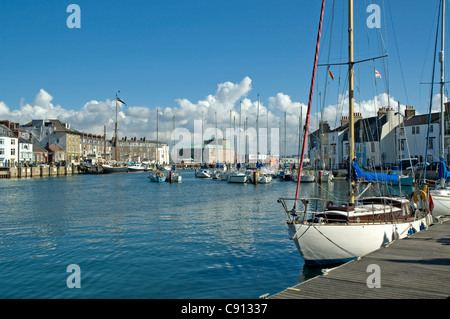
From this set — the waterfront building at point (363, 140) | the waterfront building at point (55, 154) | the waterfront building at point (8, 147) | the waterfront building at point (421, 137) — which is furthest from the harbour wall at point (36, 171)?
the waterfront building at point (421, 137)

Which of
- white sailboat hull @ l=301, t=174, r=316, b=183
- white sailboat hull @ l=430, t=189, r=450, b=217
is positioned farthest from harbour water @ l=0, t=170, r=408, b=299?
white sailboat hull @ l=301, t=174, r=316, b=183

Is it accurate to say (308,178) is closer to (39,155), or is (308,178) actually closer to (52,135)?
(39,155)

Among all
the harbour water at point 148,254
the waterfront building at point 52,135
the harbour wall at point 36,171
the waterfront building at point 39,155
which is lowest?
the harbour water at point 148,254

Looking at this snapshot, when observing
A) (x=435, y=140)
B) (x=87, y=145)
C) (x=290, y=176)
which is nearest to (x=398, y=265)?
(x=435, y=140)

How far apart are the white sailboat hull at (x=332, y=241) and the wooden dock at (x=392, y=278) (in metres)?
1.10

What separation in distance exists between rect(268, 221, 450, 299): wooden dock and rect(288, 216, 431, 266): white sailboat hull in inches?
43.3

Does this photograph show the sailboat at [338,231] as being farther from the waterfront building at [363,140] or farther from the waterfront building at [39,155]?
the waterfront building at [39,155]

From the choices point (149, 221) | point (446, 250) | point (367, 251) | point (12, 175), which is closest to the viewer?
point (446, 250)

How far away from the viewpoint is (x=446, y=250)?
1705cm

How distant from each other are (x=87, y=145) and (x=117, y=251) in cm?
16414

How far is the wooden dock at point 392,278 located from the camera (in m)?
11.5

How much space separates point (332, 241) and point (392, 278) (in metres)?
4.56

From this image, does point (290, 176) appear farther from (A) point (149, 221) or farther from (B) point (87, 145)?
(B) point (87, 145)
